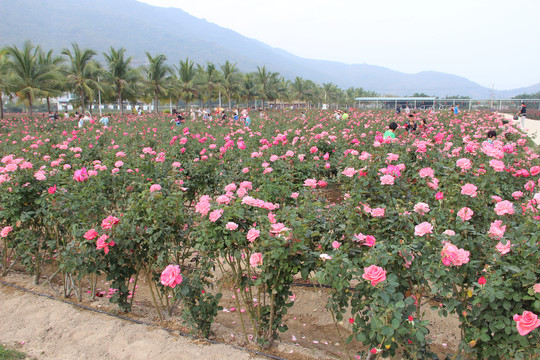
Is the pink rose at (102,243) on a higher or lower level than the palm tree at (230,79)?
lower

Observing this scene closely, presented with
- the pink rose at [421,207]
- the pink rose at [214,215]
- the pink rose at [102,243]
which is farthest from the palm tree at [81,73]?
the pink rose at [421,207]

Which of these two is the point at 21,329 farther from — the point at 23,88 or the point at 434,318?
the point at 23,88

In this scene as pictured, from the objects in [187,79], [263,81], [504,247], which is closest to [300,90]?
[263,81]

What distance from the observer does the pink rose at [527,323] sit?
1.67 meters

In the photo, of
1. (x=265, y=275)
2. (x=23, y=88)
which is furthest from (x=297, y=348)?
(x=23, y=88)

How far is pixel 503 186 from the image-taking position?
11.6 ft

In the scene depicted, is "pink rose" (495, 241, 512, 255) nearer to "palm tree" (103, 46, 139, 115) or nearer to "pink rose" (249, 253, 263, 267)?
"pink rose" (249, 253, 263, 267)

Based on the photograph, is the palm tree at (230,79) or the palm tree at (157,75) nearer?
the palm tree at (157,75)

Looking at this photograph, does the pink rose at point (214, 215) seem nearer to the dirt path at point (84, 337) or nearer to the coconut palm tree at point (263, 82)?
the dirt path at point (84, 337)

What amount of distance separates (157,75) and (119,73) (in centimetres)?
349

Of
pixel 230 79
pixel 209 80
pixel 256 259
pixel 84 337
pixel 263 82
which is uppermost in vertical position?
pixel 263 82

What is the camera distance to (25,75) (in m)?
23.2

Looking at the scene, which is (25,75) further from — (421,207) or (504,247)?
(504,247)

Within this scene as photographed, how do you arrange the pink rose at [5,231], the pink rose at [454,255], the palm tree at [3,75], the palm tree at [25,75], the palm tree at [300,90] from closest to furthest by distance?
the pink rose at [454,255]
the pink rose at [5,231]
the palm tree at [3,75]
the palm tree at [25,75]
the palm tree at [300,90]
